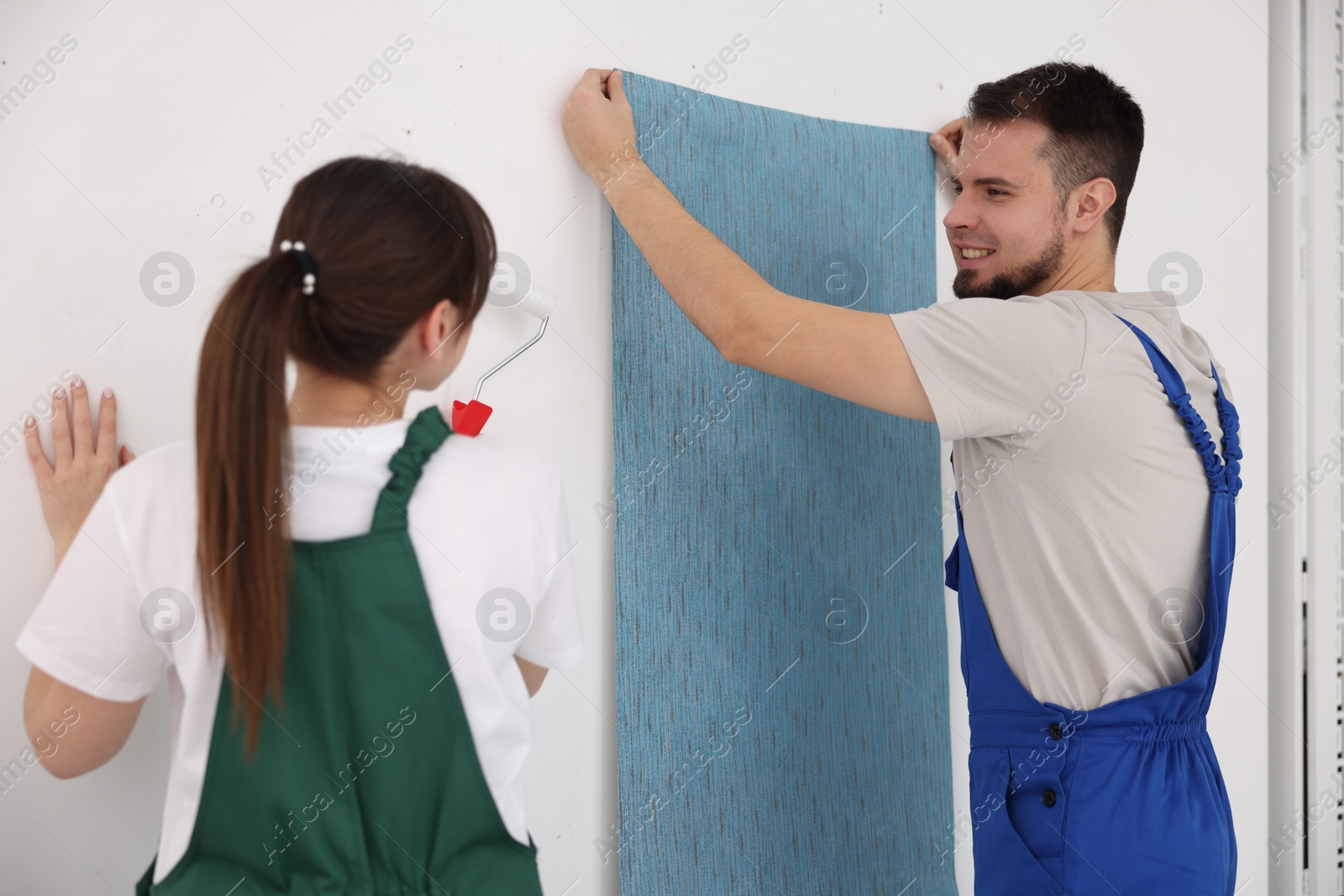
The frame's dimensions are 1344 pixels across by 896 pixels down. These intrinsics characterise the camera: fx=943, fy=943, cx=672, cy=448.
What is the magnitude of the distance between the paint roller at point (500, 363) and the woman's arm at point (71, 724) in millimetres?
370

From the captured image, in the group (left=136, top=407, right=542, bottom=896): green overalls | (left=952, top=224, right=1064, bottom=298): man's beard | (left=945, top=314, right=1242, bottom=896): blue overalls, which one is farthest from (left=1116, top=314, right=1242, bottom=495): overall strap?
(left=136, top=407, right=542, bottom=896): green overalls

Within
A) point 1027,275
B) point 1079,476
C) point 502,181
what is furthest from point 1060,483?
point 502,181

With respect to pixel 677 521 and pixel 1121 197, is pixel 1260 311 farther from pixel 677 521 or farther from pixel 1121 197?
pixel 677 521

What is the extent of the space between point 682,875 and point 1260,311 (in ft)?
5.08

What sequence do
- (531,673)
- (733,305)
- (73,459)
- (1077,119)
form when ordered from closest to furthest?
(73,459), (531,673), (733,305), (1077,119)

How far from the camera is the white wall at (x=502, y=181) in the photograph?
0.83m

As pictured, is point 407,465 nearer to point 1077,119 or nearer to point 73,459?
point 73,459

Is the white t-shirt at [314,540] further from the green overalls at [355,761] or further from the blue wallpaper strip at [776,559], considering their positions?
the blue wallpaper strip at [776,559]

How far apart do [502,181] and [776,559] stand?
0.62m

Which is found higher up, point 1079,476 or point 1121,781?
point 1079,476

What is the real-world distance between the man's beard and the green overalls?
0.83 metres

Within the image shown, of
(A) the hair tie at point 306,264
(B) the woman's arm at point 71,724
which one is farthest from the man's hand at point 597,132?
(B) the woman's arm at point 71,724

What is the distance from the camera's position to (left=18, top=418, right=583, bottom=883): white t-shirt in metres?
0.72

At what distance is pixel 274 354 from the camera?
71cm
